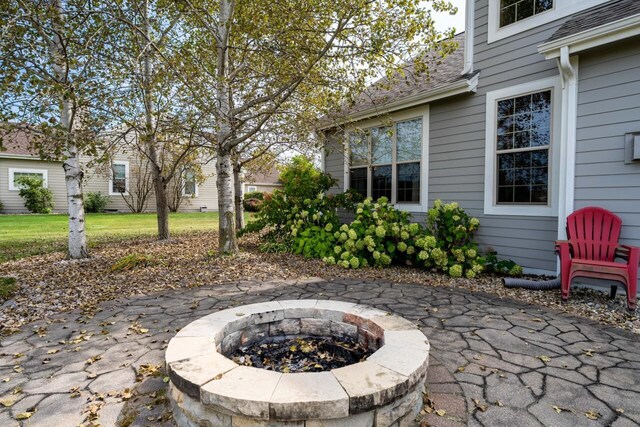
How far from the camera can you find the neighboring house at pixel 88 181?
576 inches

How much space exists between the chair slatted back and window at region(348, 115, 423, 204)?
257 centimetres

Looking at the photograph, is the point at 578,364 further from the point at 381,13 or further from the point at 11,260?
the point at 11,260

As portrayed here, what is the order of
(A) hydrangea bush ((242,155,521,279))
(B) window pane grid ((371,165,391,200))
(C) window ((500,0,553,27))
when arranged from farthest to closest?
1. (B) window pane grid ((371,165,391,200))
2. (A) hydrangea bush ((242,155,521,279))
3. (C) window ((500,0,553,27))

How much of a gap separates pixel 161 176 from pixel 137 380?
21.1 ft

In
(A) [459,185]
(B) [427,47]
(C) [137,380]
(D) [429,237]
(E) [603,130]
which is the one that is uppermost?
(B) [427,47]

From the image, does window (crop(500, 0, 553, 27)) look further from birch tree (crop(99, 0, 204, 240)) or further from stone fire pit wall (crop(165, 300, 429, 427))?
stone fire pit wall (crop(165, 300, 429, 427))

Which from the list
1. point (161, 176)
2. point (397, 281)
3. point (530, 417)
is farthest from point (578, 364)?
point (161, 176)

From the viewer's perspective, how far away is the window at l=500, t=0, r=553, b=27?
4863 mm

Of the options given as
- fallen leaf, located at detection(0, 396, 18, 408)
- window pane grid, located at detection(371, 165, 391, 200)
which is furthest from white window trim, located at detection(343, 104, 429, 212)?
fallen leaf, located at detection(0, 396, 18, 408)

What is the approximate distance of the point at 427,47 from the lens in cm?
540

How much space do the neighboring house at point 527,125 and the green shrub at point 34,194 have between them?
1519cm

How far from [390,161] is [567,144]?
307 centimetres

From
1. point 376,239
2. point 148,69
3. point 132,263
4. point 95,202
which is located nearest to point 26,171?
point 95,202

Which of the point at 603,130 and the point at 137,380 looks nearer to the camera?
the point at 137,380
